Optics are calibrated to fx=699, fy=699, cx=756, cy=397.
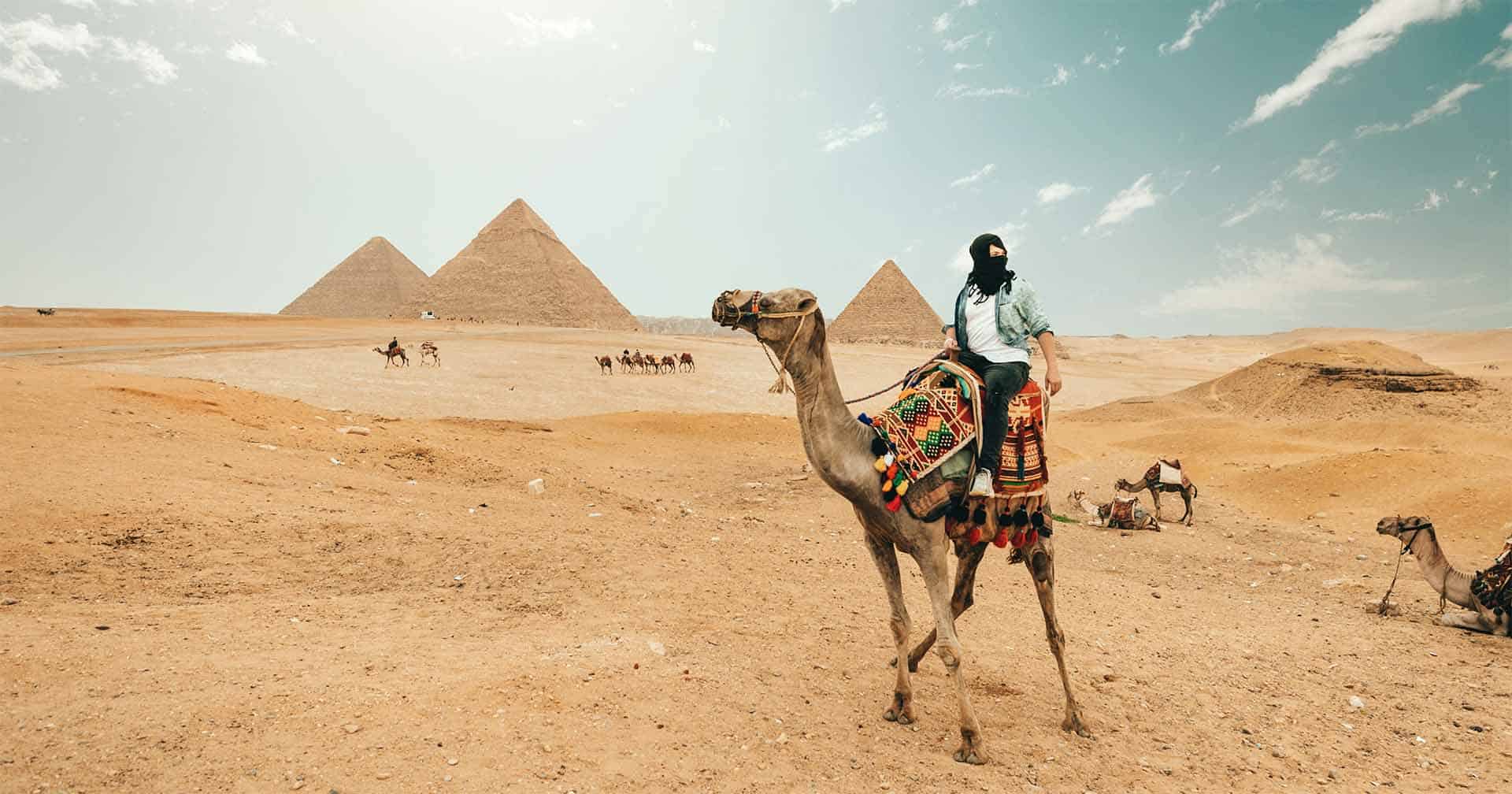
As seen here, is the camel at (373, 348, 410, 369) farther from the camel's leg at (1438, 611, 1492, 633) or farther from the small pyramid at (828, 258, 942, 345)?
the small pyramid at (828, 258, 942, 345)

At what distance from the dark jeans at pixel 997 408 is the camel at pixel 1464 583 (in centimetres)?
587

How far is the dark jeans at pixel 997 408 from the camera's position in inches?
169

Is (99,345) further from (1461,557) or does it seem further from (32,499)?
(1461,557)

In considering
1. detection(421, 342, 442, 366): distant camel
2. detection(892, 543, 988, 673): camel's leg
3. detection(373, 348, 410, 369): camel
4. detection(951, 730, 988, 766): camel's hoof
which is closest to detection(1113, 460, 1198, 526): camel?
detection(892, 543, 988, 673): camel's leg

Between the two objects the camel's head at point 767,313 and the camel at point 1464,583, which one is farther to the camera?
the camel at point 1464,583

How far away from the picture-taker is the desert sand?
148 inches

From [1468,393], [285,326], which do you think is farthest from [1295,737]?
[285,326]

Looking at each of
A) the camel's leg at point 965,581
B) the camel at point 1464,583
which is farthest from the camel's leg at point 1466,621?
the camel's leg at point 965,581

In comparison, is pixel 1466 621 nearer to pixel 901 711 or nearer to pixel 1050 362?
pixel 1050 362

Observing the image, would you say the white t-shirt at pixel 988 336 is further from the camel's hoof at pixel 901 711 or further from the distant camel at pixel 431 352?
the distant camel at pixel 431 352

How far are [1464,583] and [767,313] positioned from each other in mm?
7727

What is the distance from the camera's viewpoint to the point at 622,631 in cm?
543

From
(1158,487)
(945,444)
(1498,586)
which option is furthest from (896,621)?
(1158,487)

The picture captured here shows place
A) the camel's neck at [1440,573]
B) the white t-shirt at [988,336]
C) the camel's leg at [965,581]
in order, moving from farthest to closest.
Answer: the camel's neck at [1440,573] < the camel's leg at [965,581] < the white t-shirt at [988,336]
